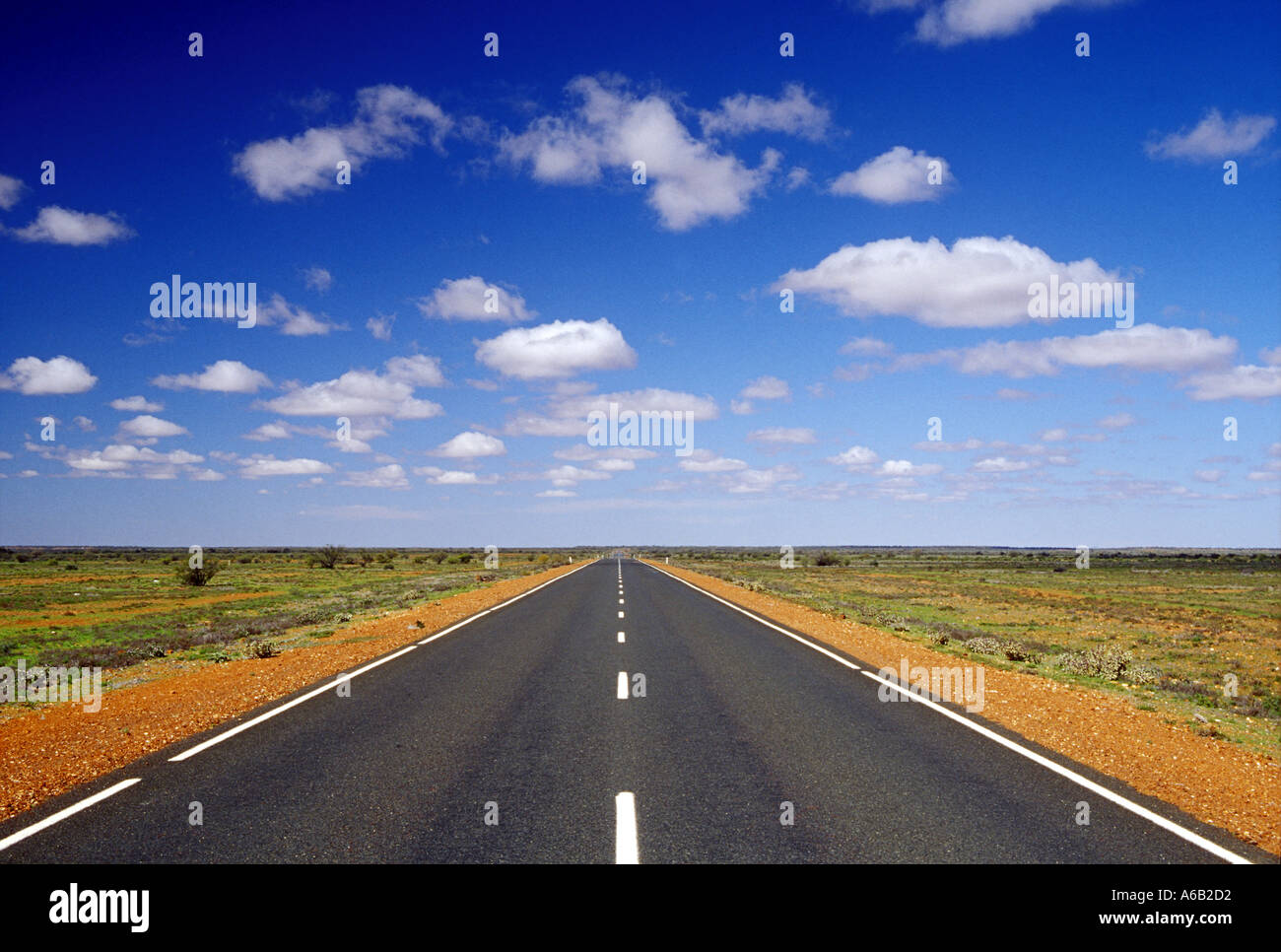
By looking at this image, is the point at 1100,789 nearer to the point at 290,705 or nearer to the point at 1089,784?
the point at 1089,784

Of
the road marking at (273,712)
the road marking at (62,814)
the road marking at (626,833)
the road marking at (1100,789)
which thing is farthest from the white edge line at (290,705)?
the road marking at (1100,789)

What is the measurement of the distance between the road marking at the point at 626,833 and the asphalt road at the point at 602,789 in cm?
2

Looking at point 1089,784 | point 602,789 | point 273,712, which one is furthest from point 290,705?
point 1089,784

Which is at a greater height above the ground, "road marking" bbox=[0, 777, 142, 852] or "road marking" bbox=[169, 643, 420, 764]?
"road marking" bbox=[0, 777, 142, 852]

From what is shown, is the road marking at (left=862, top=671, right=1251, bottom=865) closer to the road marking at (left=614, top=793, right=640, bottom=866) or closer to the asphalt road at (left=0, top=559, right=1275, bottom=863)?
the asphalt road at (left=0, top=559, right=1275, bottom=863)

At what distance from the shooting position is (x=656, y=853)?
5.13m

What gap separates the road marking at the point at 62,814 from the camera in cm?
549

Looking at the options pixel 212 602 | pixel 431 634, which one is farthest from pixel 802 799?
pixel 212 602

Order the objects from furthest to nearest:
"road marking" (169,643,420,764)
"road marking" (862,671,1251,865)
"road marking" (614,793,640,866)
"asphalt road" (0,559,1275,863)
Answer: "road marking" (169,643,420,764), "road marking" (862,671,1251,865), "asphalt road" (0,559,1275,863), "road marking" (614,793,640,866)

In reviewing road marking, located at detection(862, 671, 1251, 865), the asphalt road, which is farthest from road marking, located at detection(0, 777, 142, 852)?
road marking, located at detection(862, 671, 1251, 865)

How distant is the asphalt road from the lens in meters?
5.27

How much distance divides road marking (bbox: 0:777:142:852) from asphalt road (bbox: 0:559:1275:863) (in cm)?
5

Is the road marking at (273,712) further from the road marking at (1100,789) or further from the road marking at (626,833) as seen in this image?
the road marking at (1100,789)

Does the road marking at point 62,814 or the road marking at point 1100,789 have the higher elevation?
the road marking at point 62,814
